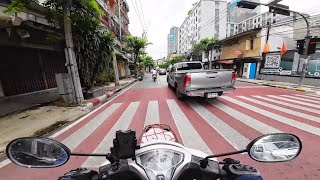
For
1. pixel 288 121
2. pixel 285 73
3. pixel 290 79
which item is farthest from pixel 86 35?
pixel 285 73

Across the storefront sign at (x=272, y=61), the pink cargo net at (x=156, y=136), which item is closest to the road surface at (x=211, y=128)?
the pink cargo net at (x=156, y=136)

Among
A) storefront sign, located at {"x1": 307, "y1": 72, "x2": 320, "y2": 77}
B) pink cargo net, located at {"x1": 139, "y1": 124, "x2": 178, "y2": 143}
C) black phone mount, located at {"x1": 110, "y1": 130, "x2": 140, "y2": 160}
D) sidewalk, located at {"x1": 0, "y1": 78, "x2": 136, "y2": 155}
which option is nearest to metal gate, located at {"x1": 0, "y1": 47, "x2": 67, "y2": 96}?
sidewalk, located at {"x1": 0, "y1": 78, "x2": 136, "y2": 155}

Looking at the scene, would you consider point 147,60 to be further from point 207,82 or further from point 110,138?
point 110,138

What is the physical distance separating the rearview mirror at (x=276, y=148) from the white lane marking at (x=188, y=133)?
2729 mm

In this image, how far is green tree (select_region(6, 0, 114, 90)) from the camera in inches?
391

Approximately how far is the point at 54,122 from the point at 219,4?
74.9m

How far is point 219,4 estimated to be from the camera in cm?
7206

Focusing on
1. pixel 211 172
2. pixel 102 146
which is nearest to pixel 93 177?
pixel 211 172

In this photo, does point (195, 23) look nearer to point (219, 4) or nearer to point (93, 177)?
point (219, 4)

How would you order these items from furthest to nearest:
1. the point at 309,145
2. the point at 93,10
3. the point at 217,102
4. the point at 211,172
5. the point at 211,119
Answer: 1. the point at 93,10
2. the point at 217,102
3. the point at 211,119
4. the point at 309,145
5. the point at 211,172

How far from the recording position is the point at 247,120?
6.67 m

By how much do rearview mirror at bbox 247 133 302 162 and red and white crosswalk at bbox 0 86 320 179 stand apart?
6.26 ft

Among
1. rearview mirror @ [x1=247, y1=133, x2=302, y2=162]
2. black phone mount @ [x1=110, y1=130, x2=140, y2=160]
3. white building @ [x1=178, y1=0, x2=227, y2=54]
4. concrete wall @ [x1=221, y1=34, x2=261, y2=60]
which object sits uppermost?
white building @ [x1=178, y1=0, x2=227, y2=54]

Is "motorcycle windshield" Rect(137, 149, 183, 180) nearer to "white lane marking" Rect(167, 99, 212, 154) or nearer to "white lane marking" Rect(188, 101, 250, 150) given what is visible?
"white lane marking" Rect(167, 99, 212, 154)
